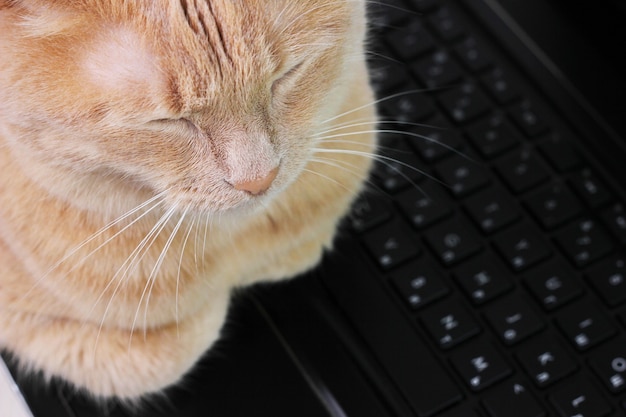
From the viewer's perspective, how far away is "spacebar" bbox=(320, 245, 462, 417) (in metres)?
0.65

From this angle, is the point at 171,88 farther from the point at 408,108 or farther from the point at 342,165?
the point at 408,108

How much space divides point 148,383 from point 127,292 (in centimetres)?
9

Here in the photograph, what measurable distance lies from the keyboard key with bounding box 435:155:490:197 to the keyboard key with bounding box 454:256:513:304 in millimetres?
70

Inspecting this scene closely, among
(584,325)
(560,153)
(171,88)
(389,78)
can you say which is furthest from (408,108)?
(171,88)

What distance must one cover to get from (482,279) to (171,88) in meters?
0.34

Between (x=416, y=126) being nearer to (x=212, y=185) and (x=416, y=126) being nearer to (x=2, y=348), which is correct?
(x=212, y=185)

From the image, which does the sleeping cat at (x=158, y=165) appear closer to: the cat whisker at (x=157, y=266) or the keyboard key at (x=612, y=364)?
the cat whisker at (x=157, y=266)

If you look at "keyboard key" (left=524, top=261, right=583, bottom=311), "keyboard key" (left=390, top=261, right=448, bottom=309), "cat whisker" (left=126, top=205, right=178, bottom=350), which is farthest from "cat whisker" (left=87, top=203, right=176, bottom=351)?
"keyboard key" (left=524, top=261, right=583, bottom=311)

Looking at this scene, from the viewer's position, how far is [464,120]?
78cm

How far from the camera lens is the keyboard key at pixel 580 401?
2.08ft

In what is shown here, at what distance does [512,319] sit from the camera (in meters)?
0.67

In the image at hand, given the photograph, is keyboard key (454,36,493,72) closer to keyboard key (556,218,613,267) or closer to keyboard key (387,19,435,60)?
keyboard key (387,19,435,60)

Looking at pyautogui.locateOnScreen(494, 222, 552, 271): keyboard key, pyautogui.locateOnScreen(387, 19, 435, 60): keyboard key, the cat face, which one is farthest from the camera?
pyautogui.locateOnScreen(387, 19, 435, 60): keyboard key

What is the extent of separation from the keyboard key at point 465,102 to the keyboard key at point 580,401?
26 cm
